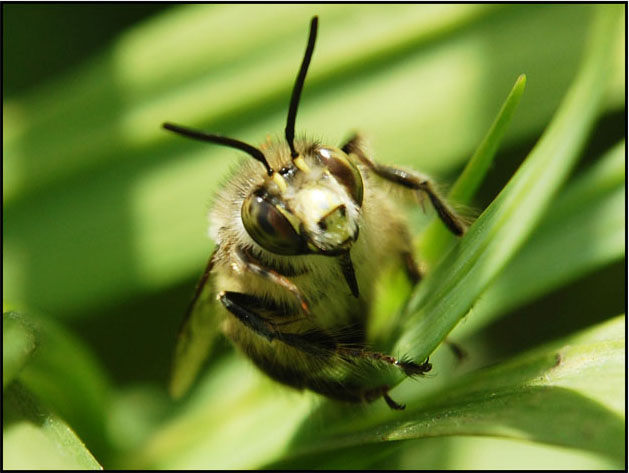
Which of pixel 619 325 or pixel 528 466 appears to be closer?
pixel 619 325

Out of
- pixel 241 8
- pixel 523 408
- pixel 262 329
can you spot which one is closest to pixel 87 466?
pixel 262 329

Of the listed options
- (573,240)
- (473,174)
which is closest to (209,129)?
(473,174)

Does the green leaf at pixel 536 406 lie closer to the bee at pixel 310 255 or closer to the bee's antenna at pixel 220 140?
the bee at pixel 310 255

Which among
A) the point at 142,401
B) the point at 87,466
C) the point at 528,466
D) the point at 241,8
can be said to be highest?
the point at 241,8

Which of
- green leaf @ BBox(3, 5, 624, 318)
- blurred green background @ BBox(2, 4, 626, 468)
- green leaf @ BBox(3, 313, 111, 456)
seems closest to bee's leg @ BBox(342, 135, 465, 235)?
blurred green background @ BBox(2, 4, 626, 468)

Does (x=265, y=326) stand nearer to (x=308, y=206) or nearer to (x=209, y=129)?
(x=308, y=206)

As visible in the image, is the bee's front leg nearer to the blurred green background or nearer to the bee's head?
the bee's head

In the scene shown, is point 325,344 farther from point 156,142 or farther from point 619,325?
point 156,142

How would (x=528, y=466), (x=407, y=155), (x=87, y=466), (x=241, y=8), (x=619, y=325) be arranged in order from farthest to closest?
(x=241, y=8) < (x=407, y=155) < (x=528, y=466) < (x=619, y=325) < (x=87, y=466)
